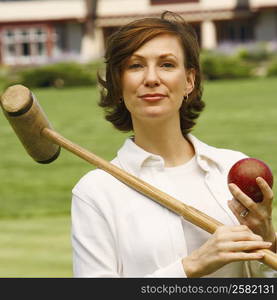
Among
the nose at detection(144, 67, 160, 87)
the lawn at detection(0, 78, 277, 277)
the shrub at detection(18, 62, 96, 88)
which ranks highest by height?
the nose at detection(144, 67, 160, 87)

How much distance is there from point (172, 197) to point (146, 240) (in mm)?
152

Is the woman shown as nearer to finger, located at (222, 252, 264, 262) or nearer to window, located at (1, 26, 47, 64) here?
finger, located at (222, 252, 264, 262)

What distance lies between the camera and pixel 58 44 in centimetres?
5191

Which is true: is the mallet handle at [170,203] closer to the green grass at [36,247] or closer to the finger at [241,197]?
the finger at [241,197]

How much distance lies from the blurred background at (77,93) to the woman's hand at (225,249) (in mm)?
915

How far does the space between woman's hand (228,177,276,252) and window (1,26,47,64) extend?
49.8 m

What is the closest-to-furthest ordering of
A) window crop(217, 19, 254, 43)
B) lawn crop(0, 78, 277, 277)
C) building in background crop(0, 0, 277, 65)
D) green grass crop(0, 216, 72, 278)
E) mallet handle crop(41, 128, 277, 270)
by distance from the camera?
1. mallet handle crop(41, 128, 277, 270)
2. green grass crop(0, 216, 72, 278)
3. lawn crop(0, 78, 277, 277)
4. building in background crop(0, 0, 277, 65)
5. window crop(217, 19, 254, 43)

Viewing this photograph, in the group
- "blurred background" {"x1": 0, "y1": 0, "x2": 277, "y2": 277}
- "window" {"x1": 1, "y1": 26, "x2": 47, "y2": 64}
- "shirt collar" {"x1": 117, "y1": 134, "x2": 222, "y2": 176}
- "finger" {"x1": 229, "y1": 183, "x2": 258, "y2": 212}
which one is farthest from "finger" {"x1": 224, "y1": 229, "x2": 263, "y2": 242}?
"window" {"x1": 1, "y1": 26, "x2": 47, "y2": 64}

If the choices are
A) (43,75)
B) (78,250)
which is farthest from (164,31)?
(43,75)

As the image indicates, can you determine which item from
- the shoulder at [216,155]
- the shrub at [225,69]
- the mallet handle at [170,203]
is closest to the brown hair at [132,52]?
the shoulder at [216,155]

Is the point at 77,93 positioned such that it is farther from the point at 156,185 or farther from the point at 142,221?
the point at 142,221

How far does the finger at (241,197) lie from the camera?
8.23ft

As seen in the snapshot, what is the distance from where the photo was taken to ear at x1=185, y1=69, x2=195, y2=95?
9.12ft

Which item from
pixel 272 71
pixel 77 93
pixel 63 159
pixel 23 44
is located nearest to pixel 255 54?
pixel 272 71
